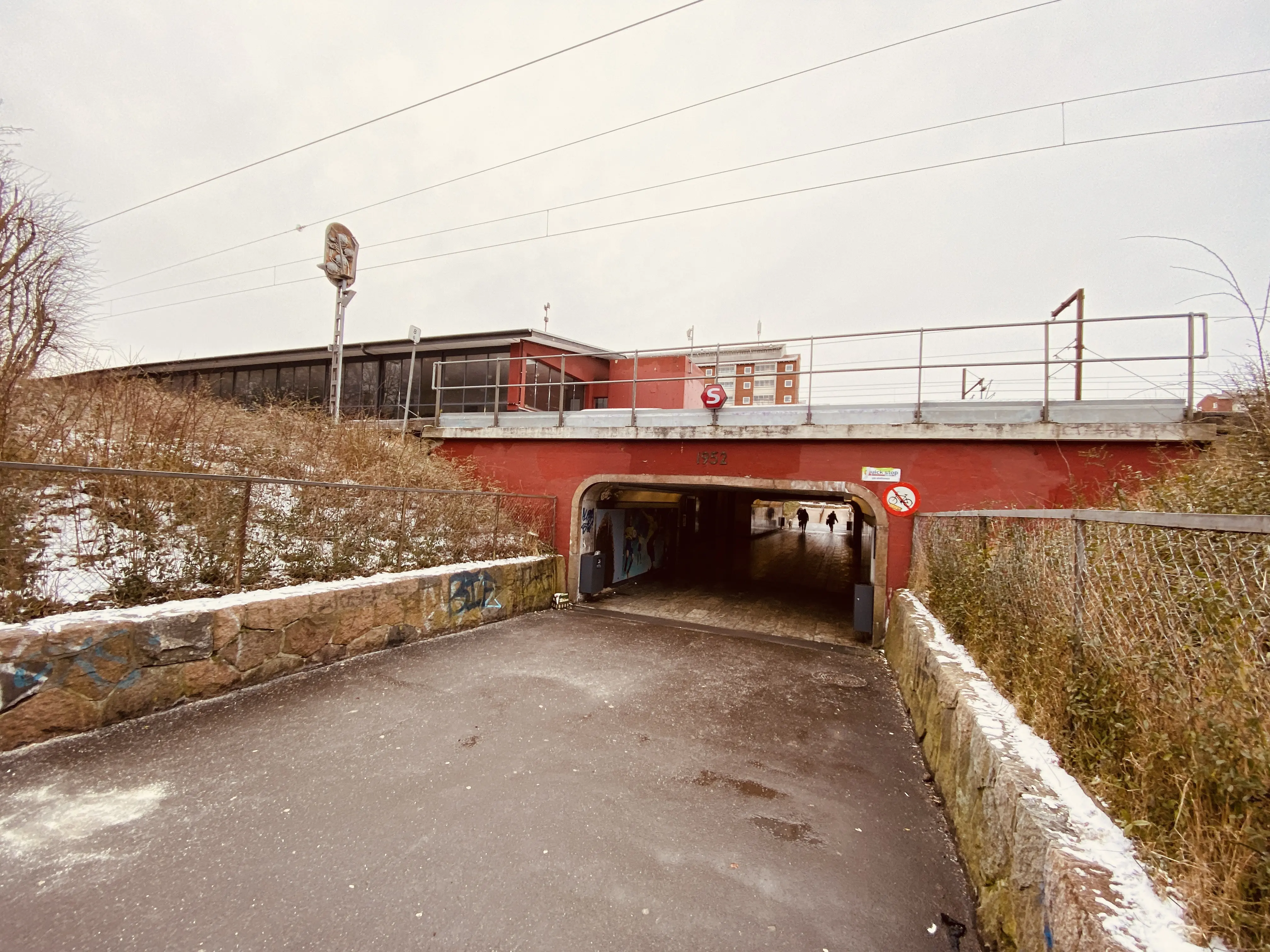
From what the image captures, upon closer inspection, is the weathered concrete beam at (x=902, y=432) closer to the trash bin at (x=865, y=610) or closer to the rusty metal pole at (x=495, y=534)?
the rusty metal pole at (x=495, y=534)

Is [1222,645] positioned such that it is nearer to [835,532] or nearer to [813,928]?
[813,928]

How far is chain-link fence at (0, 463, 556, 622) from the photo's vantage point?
13.1 ft

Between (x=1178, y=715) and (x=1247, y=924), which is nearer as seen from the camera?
(x=1247, y=924)

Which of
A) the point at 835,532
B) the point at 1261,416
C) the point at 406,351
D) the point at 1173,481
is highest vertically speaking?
the point at 406,351

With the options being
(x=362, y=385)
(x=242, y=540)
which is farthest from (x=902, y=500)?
(x=362, y=385)

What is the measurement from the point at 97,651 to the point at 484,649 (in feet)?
11.7

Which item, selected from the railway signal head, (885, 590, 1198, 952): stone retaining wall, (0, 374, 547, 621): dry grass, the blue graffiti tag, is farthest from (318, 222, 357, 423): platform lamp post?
(885, 590, 1198, 952): stone retaining wall

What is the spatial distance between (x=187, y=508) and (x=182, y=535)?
26 cm

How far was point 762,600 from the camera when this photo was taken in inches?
466

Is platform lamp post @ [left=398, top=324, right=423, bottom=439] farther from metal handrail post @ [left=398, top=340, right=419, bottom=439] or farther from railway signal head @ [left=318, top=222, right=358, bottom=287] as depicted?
railway signal head @ [left=318, top=222, right=358, bottom=287]

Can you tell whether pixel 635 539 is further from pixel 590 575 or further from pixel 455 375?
pixel 455 375

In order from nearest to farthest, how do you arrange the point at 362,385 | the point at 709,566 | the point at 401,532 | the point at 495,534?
the point at 401,532 < the point at 495,534 < the point at 709,566 < the point at 362,385

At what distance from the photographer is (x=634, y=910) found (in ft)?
8.05

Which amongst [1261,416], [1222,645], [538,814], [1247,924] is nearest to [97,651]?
[538,814]
